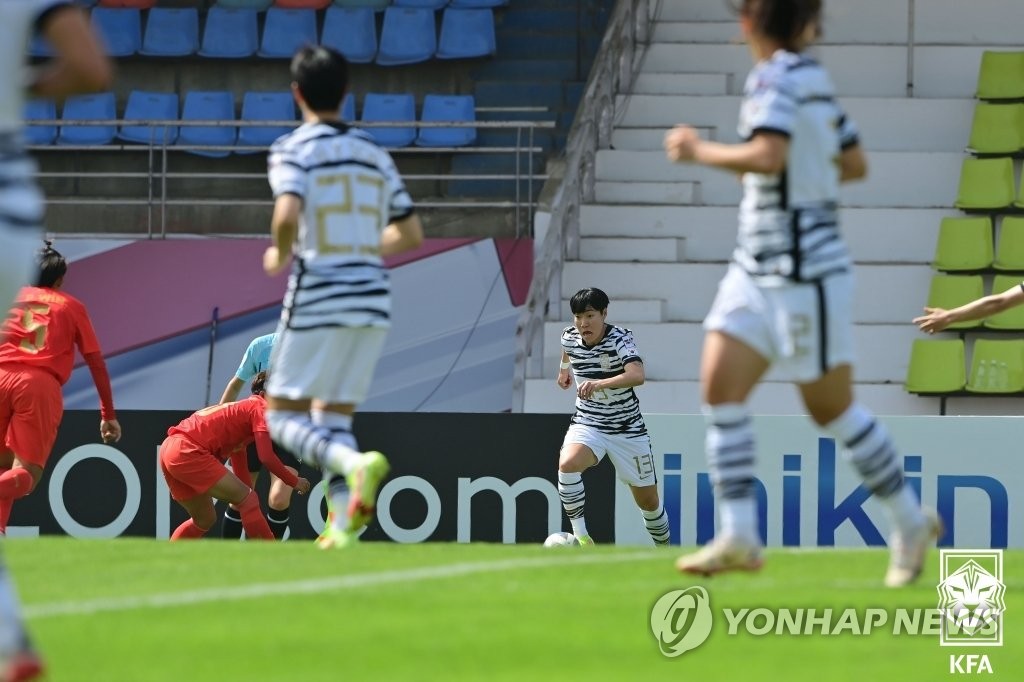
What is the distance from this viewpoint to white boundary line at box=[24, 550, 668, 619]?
5.27 meters

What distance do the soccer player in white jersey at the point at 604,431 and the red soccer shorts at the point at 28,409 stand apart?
11.9 ft

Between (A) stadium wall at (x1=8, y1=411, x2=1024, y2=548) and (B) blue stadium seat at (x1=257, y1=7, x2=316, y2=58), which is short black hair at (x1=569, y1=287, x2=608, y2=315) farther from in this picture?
(B) blue stadium seat at (x1=257, y1=7, x2=316, y2=58)

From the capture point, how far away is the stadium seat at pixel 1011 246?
55.1ft

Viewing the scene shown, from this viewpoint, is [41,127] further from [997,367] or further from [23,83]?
[23,83]

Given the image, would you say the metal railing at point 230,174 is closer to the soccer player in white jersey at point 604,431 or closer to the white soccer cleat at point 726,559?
the soccer player in white jersey at point 604,431

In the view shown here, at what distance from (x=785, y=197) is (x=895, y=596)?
1.33 m

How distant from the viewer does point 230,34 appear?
Answer: 2138cm

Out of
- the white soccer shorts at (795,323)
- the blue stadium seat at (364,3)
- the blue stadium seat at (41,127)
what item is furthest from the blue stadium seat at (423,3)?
the white soccer shorts at (795,323)

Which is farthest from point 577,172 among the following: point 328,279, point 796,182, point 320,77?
point 796,182

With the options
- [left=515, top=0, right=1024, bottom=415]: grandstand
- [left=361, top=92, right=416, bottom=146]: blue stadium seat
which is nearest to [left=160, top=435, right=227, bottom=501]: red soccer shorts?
[left=515, top=0, right=1024, bottom=415]: grandstand

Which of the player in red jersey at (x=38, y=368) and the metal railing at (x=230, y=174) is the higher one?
the metal railing at (x=230, y=174)

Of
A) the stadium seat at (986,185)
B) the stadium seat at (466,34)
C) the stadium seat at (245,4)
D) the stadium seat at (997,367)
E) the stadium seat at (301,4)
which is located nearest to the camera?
the stadium seat at (997,367)

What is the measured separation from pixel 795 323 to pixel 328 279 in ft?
6.96

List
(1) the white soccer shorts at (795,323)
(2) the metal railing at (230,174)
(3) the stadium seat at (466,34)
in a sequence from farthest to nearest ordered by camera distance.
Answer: (3) the stadium seat at (466,34)
(2) the metal railing at (230,174)
(1) the white soccer shorts at (795,323)
